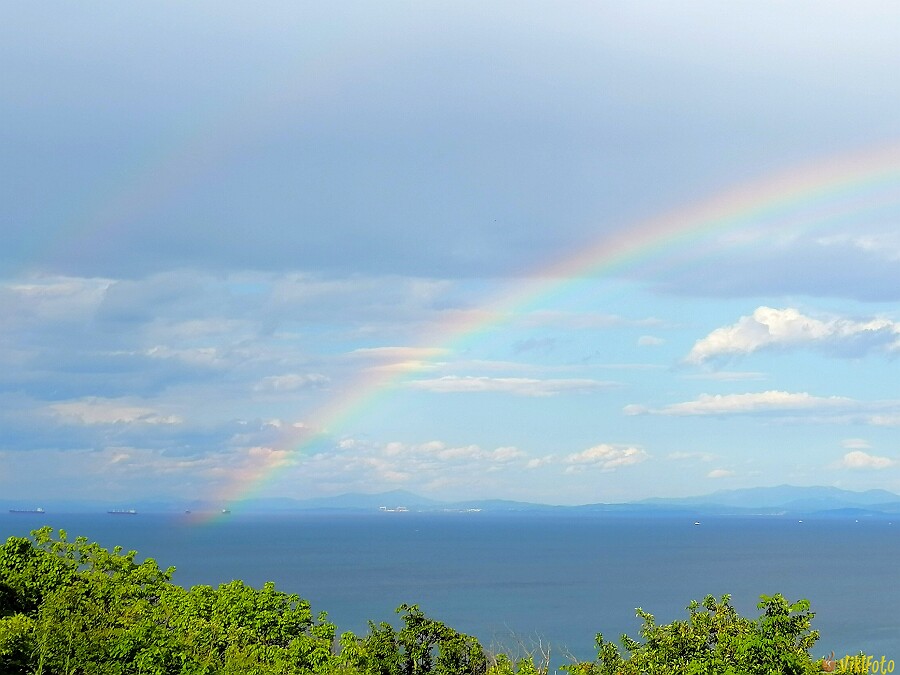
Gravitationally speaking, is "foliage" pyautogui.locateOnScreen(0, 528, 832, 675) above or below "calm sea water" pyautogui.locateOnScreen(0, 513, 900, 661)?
above

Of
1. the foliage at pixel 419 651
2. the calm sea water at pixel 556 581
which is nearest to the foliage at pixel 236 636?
the foliage at pixel 419 651

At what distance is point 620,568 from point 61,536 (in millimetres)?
127262

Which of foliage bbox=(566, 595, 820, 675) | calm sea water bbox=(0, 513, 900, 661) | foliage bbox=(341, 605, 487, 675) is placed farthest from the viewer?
calm sea water bbox=(0, 513, 900, 661)

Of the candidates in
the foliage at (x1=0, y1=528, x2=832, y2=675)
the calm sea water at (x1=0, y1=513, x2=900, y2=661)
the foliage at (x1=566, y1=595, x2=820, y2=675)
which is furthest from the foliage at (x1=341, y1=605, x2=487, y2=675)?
the calm sea water at (x1=0, y1=513, x2=900, y2=661)

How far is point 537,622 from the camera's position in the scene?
87188 millimetres

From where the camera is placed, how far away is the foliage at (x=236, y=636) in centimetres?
1847

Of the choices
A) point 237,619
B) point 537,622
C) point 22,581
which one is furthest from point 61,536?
point 537,622

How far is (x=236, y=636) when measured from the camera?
21.5 meters

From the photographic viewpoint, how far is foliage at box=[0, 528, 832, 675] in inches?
727

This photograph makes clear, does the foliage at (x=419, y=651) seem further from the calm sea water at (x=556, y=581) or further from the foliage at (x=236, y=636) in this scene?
the calm sea water at (x=556, y=581)

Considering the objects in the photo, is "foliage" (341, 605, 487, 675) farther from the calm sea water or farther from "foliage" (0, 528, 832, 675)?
the calm sea water

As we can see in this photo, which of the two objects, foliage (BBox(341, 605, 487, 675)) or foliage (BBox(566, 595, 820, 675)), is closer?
foliage (BBox(566, 595, 820, 675))

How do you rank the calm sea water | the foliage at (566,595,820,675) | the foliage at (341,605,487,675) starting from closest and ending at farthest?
the foliage at (566,595,820,675), the foliage at (341,605,487,675), the calm sea water

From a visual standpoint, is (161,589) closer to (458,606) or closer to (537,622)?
(537,622)
